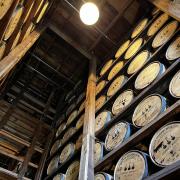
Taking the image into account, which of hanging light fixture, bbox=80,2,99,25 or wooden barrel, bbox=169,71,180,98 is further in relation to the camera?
hanging light fixture, bbox=80,2,99,25

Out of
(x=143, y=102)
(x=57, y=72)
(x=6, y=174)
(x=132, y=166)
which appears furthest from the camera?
(x=57, y=72)

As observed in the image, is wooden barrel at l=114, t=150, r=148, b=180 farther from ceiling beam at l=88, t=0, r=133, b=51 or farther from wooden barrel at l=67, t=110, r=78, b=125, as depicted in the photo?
ceiling beam at l=88, t=0, r=133, b=51

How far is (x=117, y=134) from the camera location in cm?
421

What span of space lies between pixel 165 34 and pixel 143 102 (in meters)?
1.79

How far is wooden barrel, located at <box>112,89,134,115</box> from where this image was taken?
464cm

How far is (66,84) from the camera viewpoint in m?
9.41

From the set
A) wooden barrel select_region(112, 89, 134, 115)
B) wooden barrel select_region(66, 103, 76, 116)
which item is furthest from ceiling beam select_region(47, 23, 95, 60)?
wooden barrel select_region(112, 89, 134, 115)

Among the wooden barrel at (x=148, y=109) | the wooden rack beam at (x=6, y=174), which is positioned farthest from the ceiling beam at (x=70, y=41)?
the wooden barrel at (x=148, y=109)

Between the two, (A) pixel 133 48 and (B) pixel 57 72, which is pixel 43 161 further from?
(A) pixel 133 48

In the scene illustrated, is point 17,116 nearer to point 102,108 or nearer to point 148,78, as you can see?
point 102,108

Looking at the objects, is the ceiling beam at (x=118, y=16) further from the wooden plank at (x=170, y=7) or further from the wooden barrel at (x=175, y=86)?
the wooden barrel at (x=175, y=86)

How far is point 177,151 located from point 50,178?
3783 mm

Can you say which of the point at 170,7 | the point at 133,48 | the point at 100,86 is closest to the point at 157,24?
the point at 133,48

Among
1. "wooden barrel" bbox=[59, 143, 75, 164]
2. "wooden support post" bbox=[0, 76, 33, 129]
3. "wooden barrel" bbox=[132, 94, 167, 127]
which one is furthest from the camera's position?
"wooden support post" bbox=[0, 76, 33, 129]
